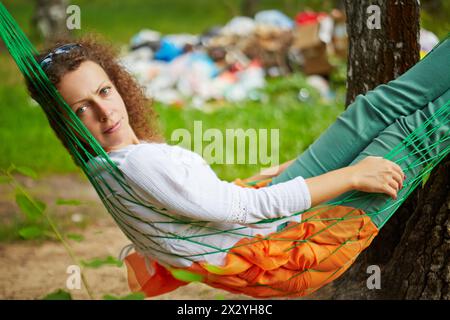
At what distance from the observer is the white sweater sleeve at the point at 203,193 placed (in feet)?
5.42

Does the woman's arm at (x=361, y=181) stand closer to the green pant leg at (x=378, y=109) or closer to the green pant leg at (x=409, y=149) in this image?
the green pant leg at (x=409, y=149)

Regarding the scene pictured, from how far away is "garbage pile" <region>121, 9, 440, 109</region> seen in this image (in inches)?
214

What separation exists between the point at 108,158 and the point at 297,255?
575mm

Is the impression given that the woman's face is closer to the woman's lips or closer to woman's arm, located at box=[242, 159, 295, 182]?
the woman's lips

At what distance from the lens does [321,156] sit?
1949mm

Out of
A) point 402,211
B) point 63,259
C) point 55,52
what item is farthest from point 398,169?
point 63,259

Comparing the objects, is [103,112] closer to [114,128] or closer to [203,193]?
[114,128]

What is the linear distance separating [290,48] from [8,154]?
9.25ft

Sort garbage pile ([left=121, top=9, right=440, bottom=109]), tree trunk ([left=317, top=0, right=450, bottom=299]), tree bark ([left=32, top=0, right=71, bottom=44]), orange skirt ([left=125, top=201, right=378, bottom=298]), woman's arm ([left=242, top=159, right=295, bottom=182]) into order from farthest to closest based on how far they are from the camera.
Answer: tree bark ([left=32, top=0, right=71, bottom=44]), garbage pile ([left=121, top=9, right=440, bottom=109]), woman's arm ([left=242, top=159, right=295, bottom=182]), tree trunk ([left=317, top=0, right=450, bottom=299]), orange skirt ([left=125, top=201, right=378, bottom=298])

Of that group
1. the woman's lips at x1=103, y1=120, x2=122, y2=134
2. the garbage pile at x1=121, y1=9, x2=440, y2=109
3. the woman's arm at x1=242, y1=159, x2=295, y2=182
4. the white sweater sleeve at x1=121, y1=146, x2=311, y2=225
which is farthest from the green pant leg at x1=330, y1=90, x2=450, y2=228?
the garbage pile at x1=121, y1=9, x2=440, y2=109

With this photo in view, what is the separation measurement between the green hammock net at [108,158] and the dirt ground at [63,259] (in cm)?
57

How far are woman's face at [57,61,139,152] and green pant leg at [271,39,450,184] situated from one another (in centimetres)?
58

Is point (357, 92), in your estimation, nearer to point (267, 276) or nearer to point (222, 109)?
point (267, 276)
